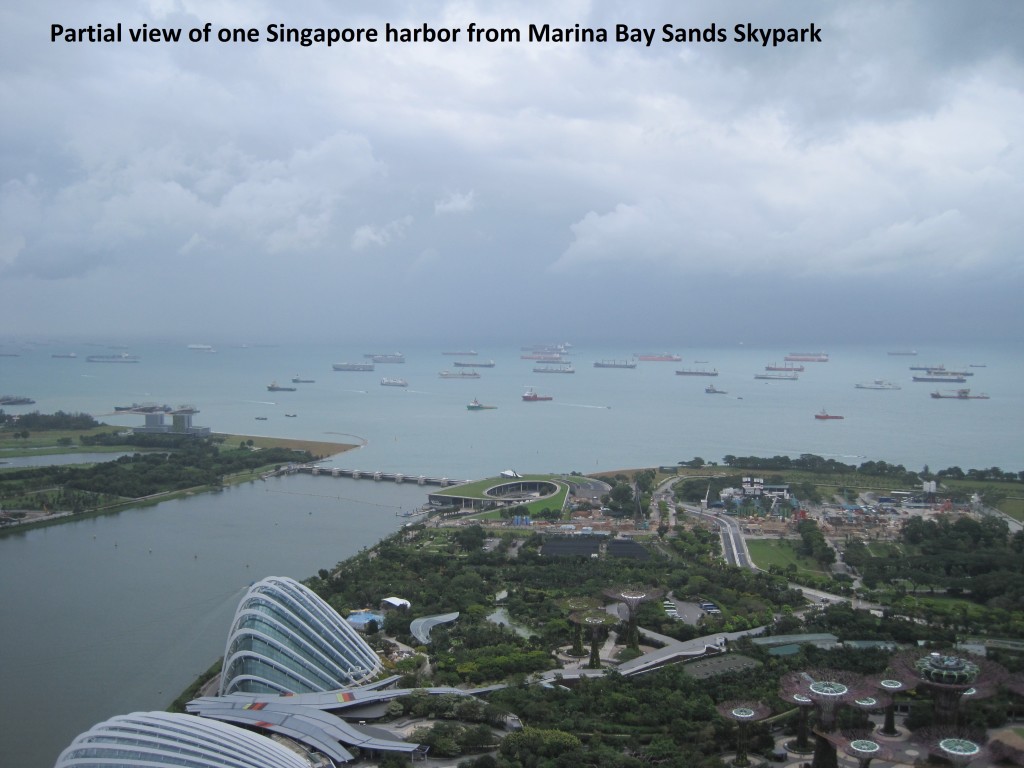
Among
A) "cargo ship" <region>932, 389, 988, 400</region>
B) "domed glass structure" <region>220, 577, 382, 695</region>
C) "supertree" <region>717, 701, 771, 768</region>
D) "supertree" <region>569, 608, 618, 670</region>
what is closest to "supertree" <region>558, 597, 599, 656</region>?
"supertree" <region>569, 608, 618, 670</region>

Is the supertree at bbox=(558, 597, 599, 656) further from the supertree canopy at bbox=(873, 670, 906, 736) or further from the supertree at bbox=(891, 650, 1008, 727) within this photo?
the supertree at bbox=(891, 650, 1008, 727)

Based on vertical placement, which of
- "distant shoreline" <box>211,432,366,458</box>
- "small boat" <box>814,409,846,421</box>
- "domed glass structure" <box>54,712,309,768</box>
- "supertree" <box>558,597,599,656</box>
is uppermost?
"small boat" <box>814,409,846,421</box>

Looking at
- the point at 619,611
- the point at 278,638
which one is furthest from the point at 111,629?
the point at 619,611

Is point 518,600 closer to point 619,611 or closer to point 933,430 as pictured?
point 619,611

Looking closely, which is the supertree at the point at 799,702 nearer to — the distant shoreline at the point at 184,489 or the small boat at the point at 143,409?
the distant shoreline at the point at 184,489

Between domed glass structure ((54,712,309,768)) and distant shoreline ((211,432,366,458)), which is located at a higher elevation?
distant shoreline ((211,432,366,458))

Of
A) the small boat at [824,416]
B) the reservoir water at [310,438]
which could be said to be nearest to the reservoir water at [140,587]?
the reservoir water at [310,438]

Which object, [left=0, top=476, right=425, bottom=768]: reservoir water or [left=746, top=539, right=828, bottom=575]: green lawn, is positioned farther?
[left=746, top=539, right=828, bottom=575]: green lawn
